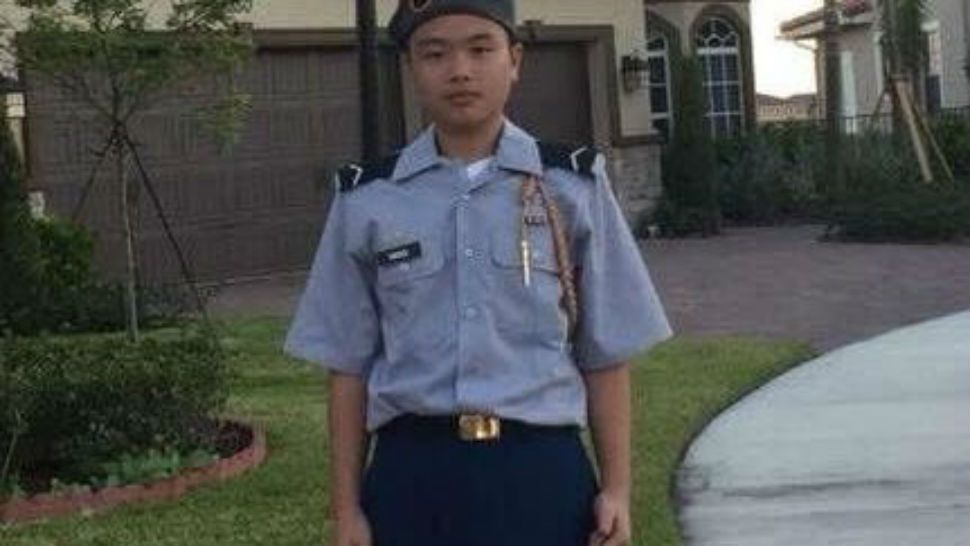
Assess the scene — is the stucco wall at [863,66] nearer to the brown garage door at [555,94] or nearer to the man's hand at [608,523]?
the brown garage door at [555,94]

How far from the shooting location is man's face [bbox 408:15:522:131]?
3.09m

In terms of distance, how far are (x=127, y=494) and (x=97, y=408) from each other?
0.45m

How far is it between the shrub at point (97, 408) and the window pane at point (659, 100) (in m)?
18.2

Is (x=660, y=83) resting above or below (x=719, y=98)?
above

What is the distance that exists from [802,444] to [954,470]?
0.98 metres

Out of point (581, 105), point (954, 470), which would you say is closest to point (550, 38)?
point (581, 105)

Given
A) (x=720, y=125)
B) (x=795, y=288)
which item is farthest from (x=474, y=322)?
(x=720, y=125)

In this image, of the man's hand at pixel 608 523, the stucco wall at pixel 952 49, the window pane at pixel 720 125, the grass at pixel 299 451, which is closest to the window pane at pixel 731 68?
the window pane at pixel 720 125

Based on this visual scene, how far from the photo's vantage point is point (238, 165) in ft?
62.2

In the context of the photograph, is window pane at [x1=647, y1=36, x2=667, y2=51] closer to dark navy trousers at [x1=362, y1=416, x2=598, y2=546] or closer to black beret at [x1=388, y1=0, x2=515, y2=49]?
black beret at [x1=388, y1=0, x2=515, y2=49]

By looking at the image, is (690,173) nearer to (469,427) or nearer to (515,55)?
(515,55)

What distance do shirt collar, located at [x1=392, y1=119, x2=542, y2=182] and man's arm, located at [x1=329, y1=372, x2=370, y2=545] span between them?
15.1 inches

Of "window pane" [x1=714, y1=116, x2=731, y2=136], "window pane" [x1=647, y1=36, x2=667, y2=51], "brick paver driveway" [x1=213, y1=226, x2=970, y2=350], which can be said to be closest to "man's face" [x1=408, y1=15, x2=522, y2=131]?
"brick paver driveway" [x1=213, y1=226, x2=970, y2=350]

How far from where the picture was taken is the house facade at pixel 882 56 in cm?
3189
